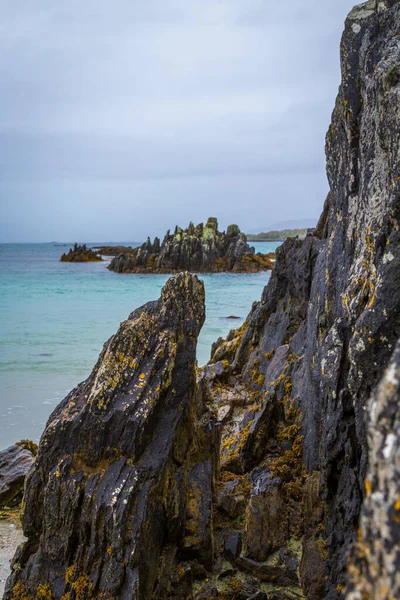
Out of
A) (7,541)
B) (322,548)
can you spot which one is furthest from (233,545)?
(7,541)

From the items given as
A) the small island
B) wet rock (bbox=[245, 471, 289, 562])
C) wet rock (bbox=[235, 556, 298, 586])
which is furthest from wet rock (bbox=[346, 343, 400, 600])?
the small island

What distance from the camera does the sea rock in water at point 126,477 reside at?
179 inches

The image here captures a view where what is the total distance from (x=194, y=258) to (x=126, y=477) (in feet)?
192

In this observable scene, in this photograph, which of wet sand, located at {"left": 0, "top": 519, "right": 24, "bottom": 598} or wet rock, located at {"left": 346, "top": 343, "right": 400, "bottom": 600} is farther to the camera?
wet sand, located at {"left": 0, "top": 519, "right": 24, "bottom": 598}

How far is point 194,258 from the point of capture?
62.8 meters

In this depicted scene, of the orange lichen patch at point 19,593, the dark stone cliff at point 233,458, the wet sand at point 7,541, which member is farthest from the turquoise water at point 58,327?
the dark stone cliff at point 233,458

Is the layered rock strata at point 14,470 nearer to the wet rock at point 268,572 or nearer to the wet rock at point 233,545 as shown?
the wet rock at point 233,545

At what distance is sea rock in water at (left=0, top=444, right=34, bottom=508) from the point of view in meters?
8.02

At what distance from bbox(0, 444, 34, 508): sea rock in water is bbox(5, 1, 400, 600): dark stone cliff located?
3342 mm

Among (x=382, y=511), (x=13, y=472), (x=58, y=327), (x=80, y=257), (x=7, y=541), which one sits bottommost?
(x=7, y=541)

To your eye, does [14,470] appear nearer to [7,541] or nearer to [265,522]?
[7,541]

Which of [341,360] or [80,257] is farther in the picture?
[80,257]

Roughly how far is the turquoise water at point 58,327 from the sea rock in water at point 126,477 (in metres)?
5.87

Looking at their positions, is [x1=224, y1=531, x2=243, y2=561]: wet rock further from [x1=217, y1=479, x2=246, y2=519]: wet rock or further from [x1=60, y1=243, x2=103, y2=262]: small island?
[x1=60, y1=243, x2=103, y2=262]: small island
